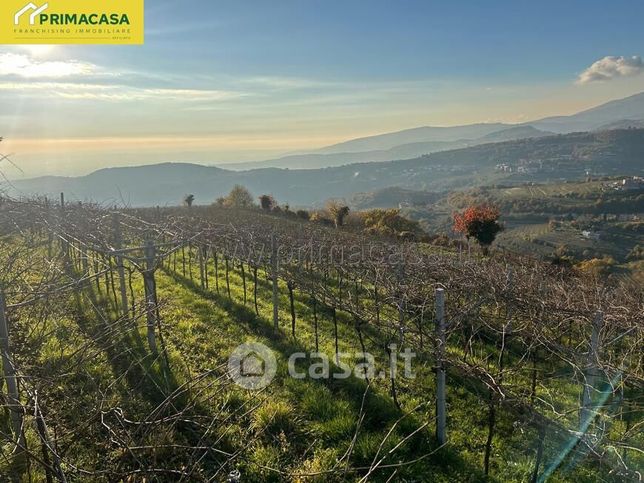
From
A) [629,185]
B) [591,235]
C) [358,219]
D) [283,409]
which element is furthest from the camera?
[629,185]

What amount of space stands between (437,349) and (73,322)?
23.3 feet

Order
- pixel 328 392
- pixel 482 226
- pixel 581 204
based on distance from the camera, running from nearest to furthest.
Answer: pixel 328 392 → pixel 482 226 → pixel 581 204

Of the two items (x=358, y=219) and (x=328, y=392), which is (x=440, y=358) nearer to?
(x=328, y=392)

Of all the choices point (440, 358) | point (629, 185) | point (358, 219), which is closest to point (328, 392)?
point (440, 358)

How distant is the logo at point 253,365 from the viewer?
20.0 ft

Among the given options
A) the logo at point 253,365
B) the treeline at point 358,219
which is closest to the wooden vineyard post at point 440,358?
the logo at point 253,365

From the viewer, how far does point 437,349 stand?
4684 mm

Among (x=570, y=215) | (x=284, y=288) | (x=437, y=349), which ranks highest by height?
(x=437, y=349)

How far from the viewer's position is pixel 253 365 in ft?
22.1

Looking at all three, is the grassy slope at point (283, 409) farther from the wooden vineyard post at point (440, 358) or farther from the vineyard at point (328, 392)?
the wooden vineyard post at point (440, 358)

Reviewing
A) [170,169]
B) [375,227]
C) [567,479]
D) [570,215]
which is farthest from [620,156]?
[567,479]

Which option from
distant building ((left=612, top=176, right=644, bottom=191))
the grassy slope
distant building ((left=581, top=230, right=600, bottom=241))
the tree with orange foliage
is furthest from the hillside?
the grassy slope

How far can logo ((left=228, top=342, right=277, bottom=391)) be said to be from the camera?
609 centimetres

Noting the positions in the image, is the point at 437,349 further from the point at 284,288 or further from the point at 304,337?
the point at 284,288
